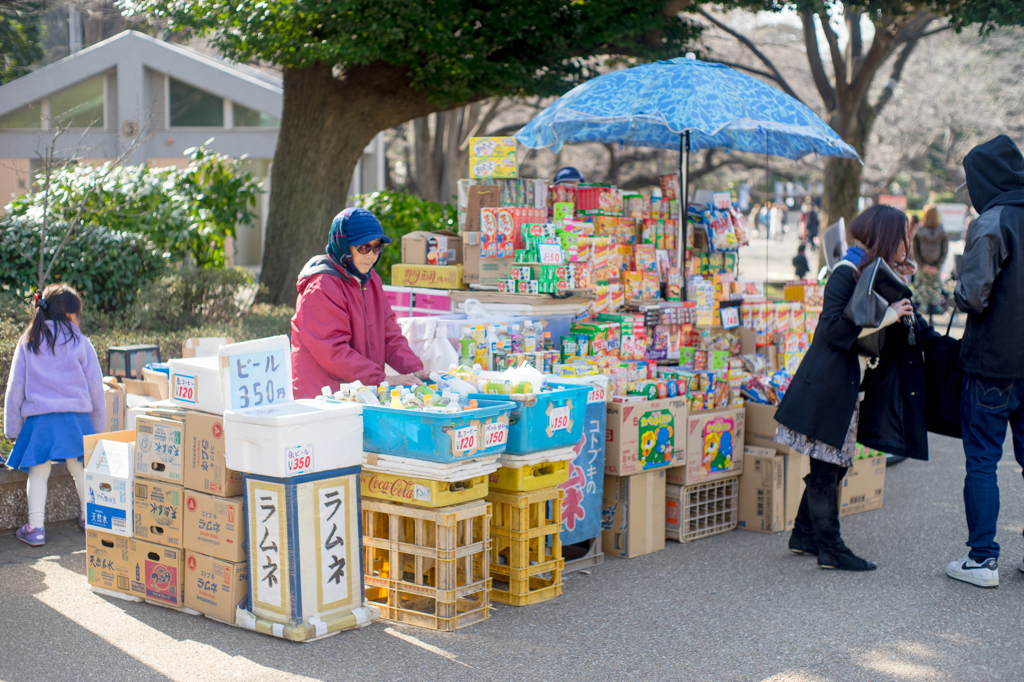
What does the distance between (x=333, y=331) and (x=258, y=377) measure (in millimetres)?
698

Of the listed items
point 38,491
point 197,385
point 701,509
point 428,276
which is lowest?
point 701,509

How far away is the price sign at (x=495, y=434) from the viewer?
14.8 ft

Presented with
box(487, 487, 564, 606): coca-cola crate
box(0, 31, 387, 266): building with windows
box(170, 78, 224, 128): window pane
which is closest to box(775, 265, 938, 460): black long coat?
box(487, 487, 564, 606): coca-cola crate

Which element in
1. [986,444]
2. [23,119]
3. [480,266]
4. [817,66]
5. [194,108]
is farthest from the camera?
[194,108]

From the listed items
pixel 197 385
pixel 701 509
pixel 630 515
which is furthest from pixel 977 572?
pixel 197 385

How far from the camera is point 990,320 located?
5141mm

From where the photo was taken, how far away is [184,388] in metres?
4.70

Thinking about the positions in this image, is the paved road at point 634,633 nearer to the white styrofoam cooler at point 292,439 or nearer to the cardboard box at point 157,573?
the cardboard box at point 157,573

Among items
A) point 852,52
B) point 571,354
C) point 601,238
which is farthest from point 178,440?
point 852,52

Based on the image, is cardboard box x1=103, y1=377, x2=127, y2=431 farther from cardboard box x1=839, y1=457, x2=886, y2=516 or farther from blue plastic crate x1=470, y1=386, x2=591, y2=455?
cardboard box x1=839, y1=457, x2=886, y2=516

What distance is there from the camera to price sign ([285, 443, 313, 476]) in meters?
4.19

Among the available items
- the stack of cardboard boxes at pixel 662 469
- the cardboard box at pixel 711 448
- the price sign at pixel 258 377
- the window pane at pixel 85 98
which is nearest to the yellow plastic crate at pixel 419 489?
the price sign at pixel 258 377

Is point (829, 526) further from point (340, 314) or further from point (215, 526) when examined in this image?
point (215, 526)

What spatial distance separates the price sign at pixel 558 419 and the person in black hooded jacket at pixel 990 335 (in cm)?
215
